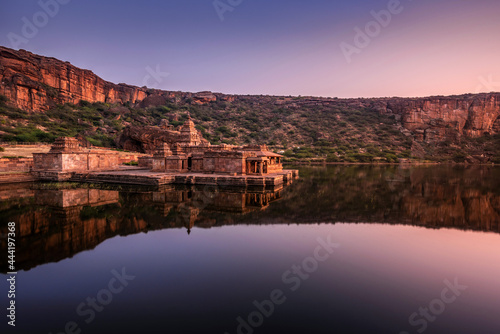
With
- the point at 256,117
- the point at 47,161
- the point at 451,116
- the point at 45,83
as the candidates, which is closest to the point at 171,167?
the point at 47,161

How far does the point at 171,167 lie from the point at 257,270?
18.4 metres

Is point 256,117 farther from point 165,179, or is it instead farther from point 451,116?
point 165,179

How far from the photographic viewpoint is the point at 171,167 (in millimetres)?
23391

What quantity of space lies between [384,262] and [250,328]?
4.52 metres

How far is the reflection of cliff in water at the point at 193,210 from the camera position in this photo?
8438mm

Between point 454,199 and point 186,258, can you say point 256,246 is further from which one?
point 454,199

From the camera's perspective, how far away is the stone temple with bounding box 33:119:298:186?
19.0 metres

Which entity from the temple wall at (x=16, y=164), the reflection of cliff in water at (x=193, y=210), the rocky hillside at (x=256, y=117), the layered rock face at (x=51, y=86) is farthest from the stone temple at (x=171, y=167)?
the layered rock face at (x=51, y=86)

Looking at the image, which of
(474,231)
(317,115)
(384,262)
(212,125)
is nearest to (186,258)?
(384,262)

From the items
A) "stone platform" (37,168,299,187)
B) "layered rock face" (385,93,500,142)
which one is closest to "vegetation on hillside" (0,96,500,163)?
"layered rock face" (385,93,500,142)

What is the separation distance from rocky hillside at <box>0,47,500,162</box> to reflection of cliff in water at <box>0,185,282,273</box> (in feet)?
86.8

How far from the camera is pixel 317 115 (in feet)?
258

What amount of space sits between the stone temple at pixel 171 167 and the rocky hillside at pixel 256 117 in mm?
16314

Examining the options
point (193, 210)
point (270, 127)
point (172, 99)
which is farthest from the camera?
point (172, 99)
